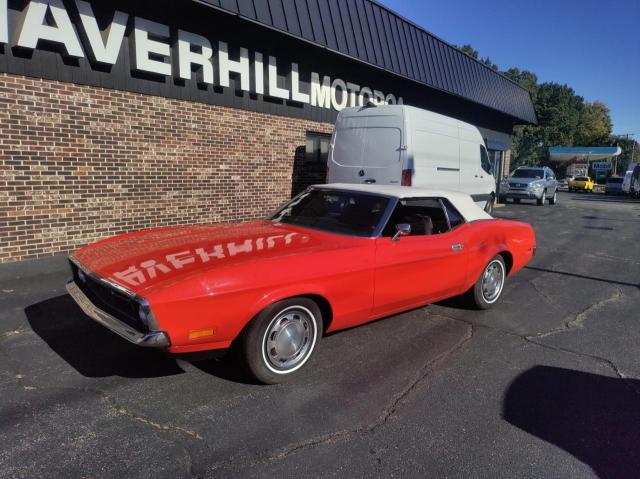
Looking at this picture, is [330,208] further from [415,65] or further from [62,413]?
[415,65]

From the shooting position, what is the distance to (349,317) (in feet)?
11.5

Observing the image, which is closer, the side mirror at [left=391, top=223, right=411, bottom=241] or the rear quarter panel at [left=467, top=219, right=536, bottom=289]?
the side mirror at [left=391, top=223, right=411, bottom=241]

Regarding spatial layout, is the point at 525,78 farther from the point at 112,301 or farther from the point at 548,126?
the point at 112,301

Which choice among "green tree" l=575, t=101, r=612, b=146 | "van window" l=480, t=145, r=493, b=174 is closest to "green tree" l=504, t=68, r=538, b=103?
"green tree" l=575, t=101, r=612, b=146

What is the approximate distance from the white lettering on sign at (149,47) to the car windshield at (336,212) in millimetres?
3835

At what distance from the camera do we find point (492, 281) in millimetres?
5047

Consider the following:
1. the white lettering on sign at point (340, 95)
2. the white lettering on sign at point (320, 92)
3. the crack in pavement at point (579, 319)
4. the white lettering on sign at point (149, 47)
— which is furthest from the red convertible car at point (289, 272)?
the white lettering on sign at point (340, 95)

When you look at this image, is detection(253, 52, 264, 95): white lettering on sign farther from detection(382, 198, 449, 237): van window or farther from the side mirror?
the side mirror

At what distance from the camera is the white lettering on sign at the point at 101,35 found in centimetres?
601

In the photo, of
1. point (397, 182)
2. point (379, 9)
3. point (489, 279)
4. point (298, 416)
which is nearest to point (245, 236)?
point (298, 416)

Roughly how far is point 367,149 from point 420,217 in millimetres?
4277

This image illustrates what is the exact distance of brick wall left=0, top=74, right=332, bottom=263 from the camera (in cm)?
576

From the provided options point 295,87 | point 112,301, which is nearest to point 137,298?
point 112,301

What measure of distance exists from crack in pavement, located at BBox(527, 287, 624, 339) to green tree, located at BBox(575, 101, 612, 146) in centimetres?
6886
